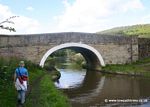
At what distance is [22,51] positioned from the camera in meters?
31.9

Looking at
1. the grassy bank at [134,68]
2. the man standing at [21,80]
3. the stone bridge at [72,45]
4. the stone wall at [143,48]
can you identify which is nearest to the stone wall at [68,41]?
the stone bridge at [72,45]

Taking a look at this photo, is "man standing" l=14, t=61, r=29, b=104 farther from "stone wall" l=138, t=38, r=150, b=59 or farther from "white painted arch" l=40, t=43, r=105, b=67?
"stone wall" l=138, t=38, r=150, b=59

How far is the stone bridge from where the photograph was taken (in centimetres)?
3167

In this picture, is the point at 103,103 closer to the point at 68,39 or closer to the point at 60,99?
the point at 60,99

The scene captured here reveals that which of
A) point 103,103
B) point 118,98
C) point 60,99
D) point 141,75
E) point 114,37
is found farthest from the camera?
point 114,37

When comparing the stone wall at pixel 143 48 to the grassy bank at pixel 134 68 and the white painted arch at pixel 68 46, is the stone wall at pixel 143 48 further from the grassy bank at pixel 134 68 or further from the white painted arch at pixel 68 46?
the white painted arch at pixel 68 46

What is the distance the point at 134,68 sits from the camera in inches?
1228

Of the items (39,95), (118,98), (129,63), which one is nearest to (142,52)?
(129,63)

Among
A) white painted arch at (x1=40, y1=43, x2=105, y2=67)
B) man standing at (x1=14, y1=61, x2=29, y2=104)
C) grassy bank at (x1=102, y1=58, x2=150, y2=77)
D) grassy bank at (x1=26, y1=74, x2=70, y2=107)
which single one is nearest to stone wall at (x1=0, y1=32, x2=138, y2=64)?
white painted arch at (x1=40, y1=43, x2=105, y2=67)

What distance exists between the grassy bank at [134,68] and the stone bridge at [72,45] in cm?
109

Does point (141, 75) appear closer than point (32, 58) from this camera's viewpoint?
Yes

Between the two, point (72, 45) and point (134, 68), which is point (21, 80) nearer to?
point (134, 68)

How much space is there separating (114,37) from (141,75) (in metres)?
8.01

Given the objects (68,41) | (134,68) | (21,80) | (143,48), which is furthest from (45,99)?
(143,48)
